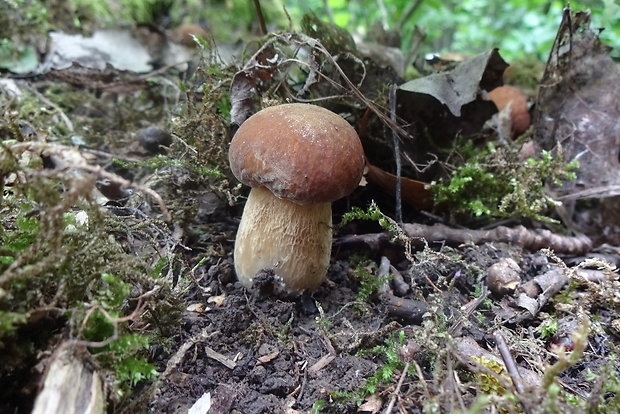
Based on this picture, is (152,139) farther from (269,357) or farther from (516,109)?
(516,109)

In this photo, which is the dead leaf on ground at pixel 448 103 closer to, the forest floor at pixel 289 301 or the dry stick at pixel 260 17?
the forest floor at pixel 289 301

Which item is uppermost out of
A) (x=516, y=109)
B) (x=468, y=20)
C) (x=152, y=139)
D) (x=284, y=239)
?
(x=468, y=20)

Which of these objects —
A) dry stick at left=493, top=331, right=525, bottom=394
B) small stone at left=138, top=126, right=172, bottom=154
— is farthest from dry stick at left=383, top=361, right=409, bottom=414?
small stone at left=138, top=126, right=172, bottom=154

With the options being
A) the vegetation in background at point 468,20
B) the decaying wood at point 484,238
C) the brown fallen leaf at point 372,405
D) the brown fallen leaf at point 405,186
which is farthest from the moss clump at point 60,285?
the vegetation in background at point 468,20

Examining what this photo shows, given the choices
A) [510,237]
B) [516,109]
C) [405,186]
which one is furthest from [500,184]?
[516,109]

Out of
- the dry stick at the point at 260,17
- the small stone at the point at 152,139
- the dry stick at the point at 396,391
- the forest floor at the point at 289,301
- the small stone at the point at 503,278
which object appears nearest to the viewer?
the forest floor at the point at 289,301

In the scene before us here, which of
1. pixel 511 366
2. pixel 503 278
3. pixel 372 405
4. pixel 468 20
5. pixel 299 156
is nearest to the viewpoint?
pixel 511 366
